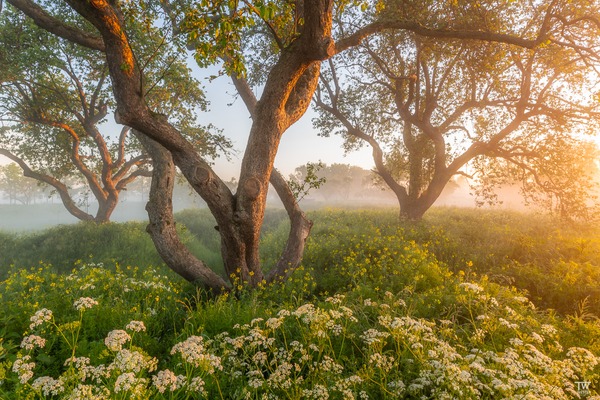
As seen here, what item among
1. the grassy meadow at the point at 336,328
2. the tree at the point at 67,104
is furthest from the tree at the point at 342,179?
the grassy meadow at the point at 336,328

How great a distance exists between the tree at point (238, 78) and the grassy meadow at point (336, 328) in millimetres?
1114

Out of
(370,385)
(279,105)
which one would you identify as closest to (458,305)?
(370,385)

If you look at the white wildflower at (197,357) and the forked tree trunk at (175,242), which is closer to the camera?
the white wildflower at (197,357)

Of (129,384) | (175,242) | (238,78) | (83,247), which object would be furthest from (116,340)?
(83,247)

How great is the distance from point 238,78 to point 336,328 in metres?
5.43

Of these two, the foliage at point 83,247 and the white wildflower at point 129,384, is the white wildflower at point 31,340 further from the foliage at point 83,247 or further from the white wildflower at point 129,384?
the foliage at point 83,247

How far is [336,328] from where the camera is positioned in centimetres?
388

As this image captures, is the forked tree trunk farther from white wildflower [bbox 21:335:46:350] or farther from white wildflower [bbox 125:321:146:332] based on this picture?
white wildflower [bbox 21:335:46:350]

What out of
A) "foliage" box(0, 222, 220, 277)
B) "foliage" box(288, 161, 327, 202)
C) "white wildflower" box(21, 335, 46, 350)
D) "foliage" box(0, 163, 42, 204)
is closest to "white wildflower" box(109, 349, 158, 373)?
"white wildflower" box(21, 335, 46, 350)

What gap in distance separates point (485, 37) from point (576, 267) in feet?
23.9

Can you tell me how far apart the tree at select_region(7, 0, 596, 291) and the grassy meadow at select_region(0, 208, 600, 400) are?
1.11 m

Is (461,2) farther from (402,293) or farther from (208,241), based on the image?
(208,241)

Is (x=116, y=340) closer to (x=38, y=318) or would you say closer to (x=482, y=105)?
(x=38, y=318)

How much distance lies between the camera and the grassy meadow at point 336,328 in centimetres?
283
